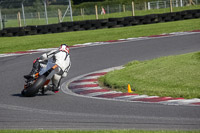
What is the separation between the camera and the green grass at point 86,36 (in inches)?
846

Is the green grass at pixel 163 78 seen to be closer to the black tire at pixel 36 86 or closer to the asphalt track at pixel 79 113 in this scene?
the asphalt track at pixel 79 113

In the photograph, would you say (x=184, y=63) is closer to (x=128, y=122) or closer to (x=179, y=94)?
(x=179, y=94)

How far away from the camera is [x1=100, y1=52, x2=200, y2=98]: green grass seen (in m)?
8.96

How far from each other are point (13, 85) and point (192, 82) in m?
4.77

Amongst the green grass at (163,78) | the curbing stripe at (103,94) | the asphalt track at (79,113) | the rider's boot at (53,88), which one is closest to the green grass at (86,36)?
the asphalt track at (79,113)

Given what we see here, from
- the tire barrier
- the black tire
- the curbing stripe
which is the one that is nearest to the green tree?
the tire barrier

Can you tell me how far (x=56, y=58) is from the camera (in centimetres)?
963

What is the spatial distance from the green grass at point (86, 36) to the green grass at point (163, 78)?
9800 millimetres

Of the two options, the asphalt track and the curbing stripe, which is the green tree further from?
the curbing stripe

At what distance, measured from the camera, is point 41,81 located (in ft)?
30.4

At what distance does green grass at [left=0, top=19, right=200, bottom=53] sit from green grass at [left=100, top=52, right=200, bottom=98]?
32.2 ft

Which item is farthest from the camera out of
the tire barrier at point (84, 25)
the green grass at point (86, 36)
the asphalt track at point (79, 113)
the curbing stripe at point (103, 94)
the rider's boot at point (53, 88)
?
the tire barrier at point (84, 25)

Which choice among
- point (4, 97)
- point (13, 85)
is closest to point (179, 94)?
point (4, 97)

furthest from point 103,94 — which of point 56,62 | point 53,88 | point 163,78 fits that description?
point 163,78
